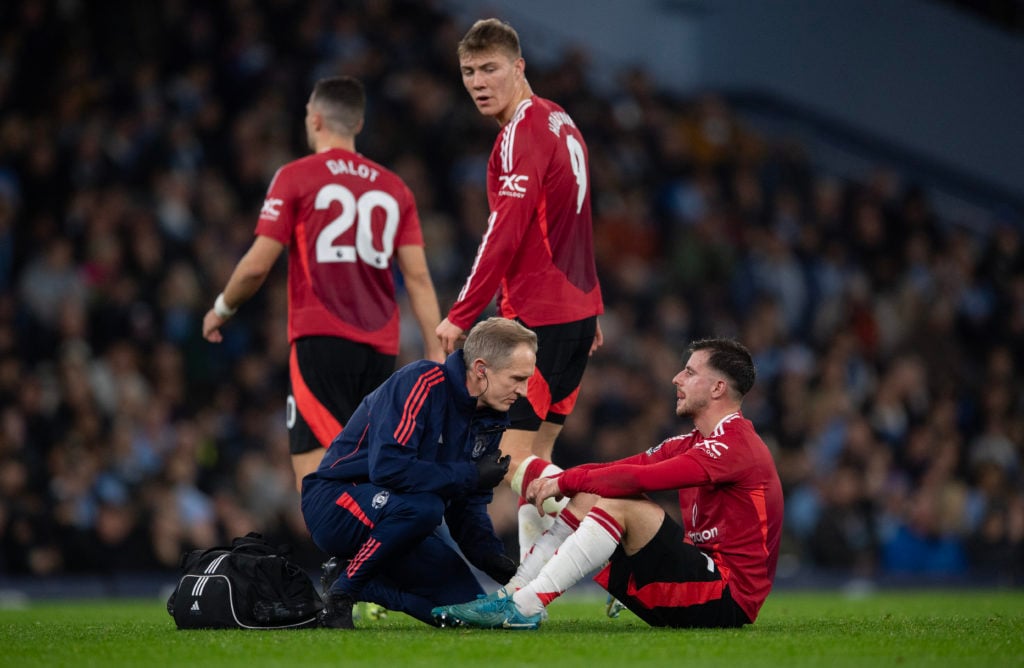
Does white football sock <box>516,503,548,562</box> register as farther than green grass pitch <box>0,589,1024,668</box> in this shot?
Yes

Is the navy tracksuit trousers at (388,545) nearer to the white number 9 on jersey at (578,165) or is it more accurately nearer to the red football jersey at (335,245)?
the red football jersey at (335,245)

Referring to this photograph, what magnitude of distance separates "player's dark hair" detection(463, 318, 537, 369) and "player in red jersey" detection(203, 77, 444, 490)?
1769 mm

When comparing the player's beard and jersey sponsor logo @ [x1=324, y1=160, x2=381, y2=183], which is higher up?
jersey sponsor logo @ [x1=324, y1=160, x2=381, y2=183]

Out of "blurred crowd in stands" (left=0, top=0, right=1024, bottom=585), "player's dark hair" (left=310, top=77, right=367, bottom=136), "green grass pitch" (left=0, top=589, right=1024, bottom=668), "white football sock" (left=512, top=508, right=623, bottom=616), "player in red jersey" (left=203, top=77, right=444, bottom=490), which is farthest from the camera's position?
"blurred crowd in stands" (left=0, top=0, right=1024, bottom=585)

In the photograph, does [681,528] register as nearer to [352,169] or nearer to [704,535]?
[704,535]

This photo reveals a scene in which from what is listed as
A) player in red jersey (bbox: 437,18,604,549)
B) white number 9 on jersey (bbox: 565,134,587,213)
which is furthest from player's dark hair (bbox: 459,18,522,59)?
white number 9 on jersey (bbox: 565,134,587,213)

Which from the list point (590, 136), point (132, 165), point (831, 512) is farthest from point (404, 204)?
point (590, 136)

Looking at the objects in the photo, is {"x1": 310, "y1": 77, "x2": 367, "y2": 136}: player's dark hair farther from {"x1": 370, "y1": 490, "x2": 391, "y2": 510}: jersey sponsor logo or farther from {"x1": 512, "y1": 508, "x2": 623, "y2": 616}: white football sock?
{"x1": 512, "y1": 508, "x2": 623, "y2": 616}: white football sock

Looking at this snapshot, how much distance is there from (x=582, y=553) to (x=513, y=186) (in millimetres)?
1843

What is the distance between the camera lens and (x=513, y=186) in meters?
7.21

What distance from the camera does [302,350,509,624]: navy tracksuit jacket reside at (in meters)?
6.53

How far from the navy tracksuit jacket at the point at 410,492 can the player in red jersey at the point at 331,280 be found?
4.36 ft

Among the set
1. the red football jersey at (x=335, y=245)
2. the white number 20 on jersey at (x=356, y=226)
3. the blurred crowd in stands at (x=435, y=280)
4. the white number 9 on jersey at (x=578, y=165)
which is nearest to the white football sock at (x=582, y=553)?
the white number 9 on jersey at (x=578, y=165)

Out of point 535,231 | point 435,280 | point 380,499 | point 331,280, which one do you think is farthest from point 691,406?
point 435,280
